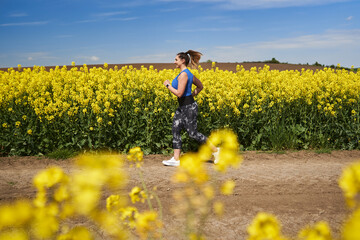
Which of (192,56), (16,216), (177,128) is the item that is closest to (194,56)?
(192,56)

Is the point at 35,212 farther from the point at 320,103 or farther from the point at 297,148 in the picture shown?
the point at 320,103

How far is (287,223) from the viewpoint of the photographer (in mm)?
3457

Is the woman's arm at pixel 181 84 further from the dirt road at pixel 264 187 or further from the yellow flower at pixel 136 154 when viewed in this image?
the yellow flower at pixel 136 154

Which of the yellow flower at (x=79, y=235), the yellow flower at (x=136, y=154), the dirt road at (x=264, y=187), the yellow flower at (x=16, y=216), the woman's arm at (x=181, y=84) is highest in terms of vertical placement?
the woman's arm at (x=181, y=84)

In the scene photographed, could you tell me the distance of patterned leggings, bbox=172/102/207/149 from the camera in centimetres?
570

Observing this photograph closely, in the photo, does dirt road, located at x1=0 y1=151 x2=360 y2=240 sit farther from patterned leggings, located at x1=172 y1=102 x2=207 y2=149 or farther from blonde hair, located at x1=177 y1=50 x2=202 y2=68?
blonde hair, located at x1=177 y1=50 x2=202 y2=68

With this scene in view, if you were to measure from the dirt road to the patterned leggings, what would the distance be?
573 millimetres

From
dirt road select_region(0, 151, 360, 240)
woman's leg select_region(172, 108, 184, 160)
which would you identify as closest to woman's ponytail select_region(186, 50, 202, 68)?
woman's leg select_region(172, 108, 184, 160)

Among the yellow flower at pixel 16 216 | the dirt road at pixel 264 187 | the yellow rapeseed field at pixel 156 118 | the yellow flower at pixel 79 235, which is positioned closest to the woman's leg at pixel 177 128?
the dirt road at pixel 264 187

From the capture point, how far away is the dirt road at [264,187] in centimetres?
345

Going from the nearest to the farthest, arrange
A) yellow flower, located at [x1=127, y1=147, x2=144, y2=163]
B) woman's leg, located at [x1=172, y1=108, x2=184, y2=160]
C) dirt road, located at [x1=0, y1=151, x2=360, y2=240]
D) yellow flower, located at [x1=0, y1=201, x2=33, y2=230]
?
1. yellow flower, located at [x1=0, y1=201, x2=33, y2=230]
2. yellow flower, located at [x1=127, y1=147, x2=144, y2=163]
3. dirt road, located at [x1=0, y1=151, x2=360, y2=240]
4. woman's leg, located at [x1=172, y1=108, x2=184, y2=160]

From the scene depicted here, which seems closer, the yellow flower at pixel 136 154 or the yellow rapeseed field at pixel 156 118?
the yellow flower at pixel 136 154

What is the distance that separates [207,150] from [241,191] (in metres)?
3.09

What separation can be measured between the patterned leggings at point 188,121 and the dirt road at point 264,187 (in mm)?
573
